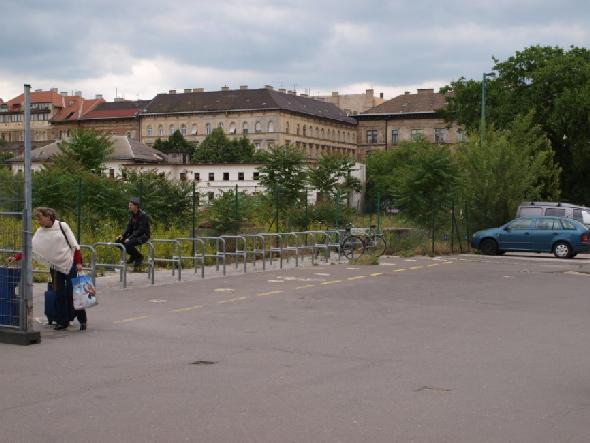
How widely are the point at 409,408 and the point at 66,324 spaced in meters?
6.30

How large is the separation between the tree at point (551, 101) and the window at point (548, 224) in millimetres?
23998

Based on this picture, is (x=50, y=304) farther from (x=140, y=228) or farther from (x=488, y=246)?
(x=488, y=246)

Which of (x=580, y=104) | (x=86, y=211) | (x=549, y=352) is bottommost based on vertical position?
(x=549, y=352)

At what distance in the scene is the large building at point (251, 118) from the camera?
139m

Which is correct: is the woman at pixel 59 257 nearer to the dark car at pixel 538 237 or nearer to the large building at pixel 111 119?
the dark car at pixel 538 237

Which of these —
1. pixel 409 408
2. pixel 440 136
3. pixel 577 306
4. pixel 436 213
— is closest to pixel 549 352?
pixel 409 408

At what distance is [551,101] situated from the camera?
197ft

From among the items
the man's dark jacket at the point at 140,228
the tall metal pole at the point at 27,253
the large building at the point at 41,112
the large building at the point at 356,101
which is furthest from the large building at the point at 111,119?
the tall metal pole at the point at 27,253

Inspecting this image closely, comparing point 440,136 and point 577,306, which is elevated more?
point 440,136

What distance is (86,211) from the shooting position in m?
26.3

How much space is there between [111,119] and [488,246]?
126m

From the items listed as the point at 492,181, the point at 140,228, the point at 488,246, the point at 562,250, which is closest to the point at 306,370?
the point at 140,228

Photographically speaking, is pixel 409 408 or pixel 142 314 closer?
pixel 409 408

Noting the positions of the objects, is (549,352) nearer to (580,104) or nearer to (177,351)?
(177,351)
